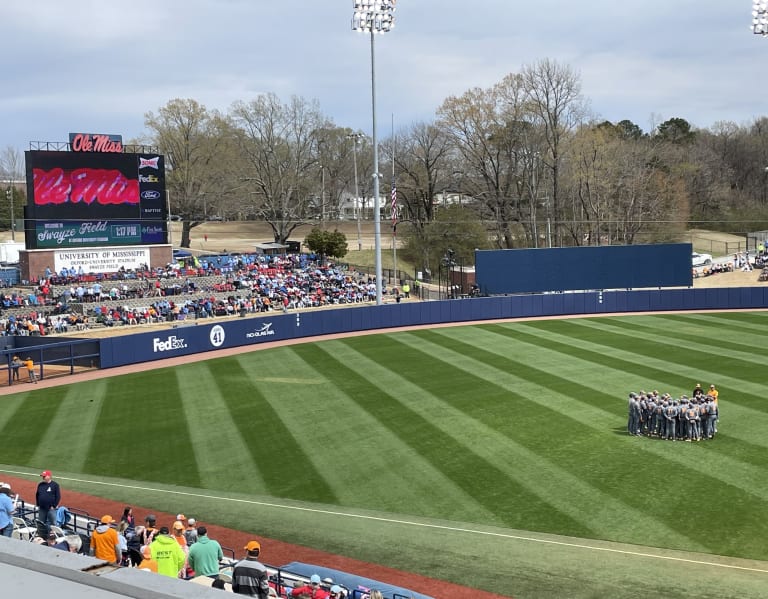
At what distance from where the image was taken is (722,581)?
43.8 ft

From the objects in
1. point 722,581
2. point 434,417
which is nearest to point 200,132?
point 434,417

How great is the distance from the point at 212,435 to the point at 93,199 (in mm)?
33056

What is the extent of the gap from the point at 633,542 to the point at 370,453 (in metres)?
8.25

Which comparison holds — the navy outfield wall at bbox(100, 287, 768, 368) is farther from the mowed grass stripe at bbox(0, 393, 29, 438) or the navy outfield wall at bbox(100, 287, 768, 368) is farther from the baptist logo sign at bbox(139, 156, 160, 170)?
the baptist logo sign at bbox(139, 156, 160, 170)

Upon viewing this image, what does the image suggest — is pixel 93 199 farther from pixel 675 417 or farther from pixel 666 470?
pixel 666 470

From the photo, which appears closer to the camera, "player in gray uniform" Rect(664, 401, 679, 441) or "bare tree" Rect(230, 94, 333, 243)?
"player in gray uniform" Rect(664, 401, 679, 441)

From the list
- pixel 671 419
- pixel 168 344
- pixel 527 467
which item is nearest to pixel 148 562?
pixel 527 467

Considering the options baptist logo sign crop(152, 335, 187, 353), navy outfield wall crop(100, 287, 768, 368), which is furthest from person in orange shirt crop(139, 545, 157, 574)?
baptist logo sign crop(152, 335, 187, 353)

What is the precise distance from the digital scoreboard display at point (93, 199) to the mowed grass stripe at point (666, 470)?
3943 centimetres

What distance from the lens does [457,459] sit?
20734mm

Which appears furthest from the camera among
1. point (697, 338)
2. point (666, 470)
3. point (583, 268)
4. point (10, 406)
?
point (583, 268)

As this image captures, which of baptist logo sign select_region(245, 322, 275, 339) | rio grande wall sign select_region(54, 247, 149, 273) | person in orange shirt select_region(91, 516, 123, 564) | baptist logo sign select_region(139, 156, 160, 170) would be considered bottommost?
baptist logo sign select_region(245, 322, 275, 339)

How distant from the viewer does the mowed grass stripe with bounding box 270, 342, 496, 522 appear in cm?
1803

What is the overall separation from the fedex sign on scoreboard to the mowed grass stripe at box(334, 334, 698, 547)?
102 feet
